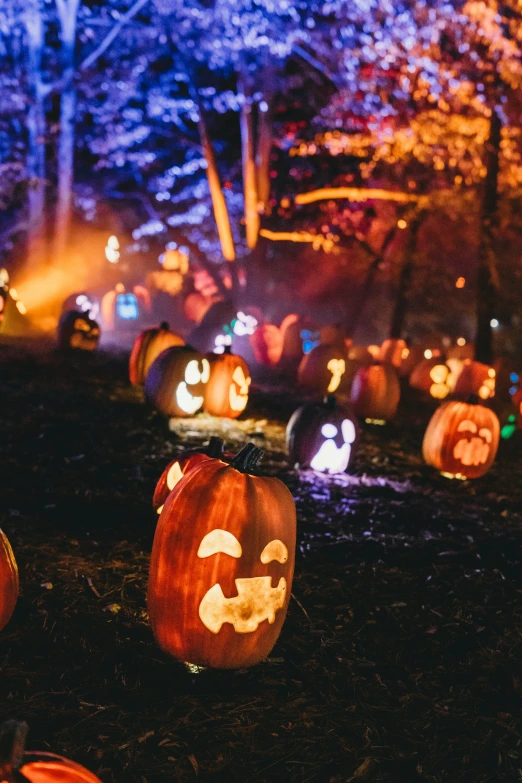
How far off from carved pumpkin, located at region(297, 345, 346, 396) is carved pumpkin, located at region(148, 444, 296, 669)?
8.60 m

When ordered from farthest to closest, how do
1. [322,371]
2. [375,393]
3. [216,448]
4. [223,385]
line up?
[322,371] → [375,393] → [223,385] → [216,448]

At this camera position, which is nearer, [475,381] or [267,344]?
[475,381]

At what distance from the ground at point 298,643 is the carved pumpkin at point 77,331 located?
17.6 ft

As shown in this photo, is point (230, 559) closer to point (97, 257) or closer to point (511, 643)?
point (511, 643)

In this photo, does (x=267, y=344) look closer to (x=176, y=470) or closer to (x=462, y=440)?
(x=462, y=440)

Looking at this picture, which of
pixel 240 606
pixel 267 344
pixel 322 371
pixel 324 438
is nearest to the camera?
pixel 240 606

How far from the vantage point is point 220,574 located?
3.10 meters

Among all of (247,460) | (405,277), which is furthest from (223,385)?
(405,277)

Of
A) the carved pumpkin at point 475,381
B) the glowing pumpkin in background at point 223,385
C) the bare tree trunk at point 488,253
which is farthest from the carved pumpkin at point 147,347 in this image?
the bare tree trunk at point 488,253

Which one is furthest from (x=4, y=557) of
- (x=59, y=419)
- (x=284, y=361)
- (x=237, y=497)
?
(x=284, y=361)

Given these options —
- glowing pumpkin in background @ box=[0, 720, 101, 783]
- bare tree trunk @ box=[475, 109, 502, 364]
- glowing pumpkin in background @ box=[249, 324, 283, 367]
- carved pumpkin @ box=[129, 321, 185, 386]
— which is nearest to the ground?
glowing pumpkin in background @ box=[0, 720, 101, 783]

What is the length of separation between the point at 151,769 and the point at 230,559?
0.93m

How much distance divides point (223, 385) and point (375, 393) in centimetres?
241

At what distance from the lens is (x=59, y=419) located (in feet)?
23.7
